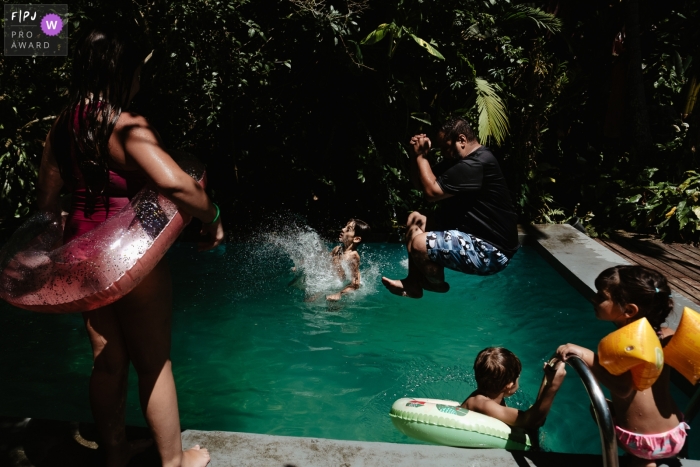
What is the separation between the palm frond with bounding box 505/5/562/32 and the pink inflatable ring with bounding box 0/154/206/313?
28.6 ft

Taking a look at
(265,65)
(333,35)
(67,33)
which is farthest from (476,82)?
(67,33)

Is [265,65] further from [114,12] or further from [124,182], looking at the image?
[124,182]

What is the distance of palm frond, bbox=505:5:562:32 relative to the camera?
9.89 m

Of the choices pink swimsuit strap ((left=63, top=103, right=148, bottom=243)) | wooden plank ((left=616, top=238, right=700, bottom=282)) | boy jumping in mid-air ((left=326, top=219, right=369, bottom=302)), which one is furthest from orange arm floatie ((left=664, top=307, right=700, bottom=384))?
wooden plank ((left=616, top=238, right=700, bottom=282))

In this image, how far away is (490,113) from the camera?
30.5ft

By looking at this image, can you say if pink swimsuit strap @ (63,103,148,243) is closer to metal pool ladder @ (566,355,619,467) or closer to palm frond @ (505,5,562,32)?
metal pool ladder @ (566,355,619,467)

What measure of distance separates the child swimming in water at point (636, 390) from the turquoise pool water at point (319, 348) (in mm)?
1554

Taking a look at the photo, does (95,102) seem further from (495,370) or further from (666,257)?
(666,257)

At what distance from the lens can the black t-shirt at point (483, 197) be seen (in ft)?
14.6

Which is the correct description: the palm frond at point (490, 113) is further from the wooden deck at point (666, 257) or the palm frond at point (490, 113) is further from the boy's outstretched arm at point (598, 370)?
the boy's outstretched arm at point (598, 370)

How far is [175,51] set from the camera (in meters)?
8.52

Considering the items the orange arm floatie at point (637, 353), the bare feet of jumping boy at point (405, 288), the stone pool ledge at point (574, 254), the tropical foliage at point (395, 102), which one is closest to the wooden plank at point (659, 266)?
the stone pool ledge at point (574, 254)

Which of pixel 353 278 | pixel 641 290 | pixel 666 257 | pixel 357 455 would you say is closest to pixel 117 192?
pixel 357 455

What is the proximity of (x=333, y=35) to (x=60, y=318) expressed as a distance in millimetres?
4972
